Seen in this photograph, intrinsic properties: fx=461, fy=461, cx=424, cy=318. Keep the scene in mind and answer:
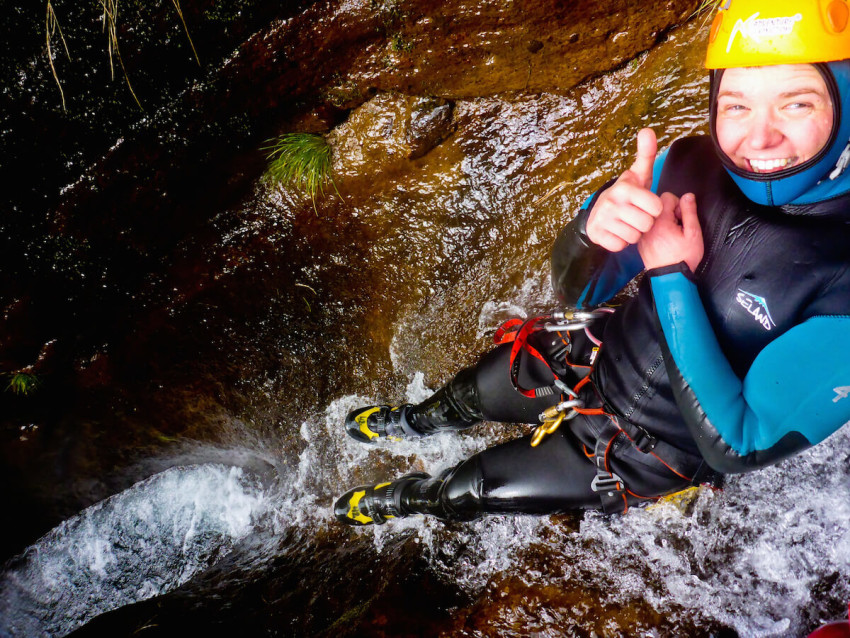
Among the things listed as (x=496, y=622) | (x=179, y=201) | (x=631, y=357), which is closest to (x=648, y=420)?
(x=631, y=357)

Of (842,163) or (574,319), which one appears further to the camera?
(574,319)

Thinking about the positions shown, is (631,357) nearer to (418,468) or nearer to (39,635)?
(418,468)

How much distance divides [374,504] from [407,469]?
608 millimetres

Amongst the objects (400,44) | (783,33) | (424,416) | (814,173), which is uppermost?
(400,44)

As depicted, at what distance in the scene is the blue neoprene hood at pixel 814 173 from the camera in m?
1.57

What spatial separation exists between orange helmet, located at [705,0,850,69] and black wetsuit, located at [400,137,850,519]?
1.68 feet

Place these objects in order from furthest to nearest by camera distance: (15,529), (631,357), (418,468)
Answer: (15,529) → (418,468) → (631,357)

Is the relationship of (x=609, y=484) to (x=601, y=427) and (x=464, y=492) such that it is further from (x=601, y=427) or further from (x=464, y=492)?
(x=464, y=492)

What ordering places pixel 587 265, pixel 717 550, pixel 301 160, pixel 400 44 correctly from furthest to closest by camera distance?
1. pixel 301 160
2. pixel 400 44
3. pixel 717 550
4. pixel 587 265

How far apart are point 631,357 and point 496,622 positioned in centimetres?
185

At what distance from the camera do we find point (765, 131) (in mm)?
1624

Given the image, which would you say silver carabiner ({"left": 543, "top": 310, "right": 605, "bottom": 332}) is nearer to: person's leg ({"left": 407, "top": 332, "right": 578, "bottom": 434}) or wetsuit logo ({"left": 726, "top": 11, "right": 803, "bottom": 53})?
person's leg ({"left": 407, "top": 332, "right": 578, "bottom": 434})

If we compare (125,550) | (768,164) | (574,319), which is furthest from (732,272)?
(125,550)

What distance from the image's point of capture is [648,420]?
2.10m
